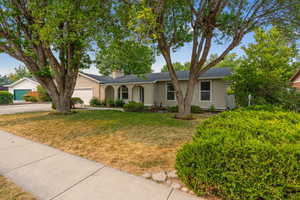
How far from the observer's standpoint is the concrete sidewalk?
2.06 metres

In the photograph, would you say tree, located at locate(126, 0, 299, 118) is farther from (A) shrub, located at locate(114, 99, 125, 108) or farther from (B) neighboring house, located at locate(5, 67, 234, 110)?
(A) shrub, located at locate(114, 99, 125, 108)

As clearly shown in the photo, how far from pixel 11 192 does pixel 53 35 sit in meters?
6.13

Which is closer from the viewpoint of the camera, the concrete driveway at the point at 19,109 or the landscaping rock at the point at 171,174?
the landscaping rock at the point at 171,174

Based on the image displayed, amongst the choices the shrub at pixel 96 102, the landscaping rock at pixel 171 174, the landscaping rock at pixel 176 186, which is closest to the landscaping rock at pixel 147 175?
the landscaping rock at pixel 171 174

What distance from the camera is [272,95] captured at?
5945 millimetres

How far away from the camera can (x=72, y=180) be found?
2.40 m

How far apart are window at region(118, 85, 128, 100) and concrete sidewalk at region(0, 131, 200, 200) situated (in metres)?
12.2

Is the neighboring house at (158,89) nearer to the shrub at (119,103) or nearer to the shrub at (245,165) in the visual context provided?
the shrub at (119,103)

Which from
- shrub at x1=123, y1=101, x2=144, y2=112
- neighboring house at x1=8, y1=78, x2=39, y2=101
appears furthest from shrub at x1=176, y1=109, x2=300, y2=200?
neighboring house at x1=8, y1=78, x2=39, y2=101

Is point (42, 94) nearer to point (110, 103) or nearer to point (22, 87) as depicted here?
point (22, 87)

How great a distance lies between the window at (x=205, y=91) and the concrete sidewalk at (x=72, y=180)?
412 inches

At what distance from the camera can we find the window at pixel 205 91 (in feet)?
37.9

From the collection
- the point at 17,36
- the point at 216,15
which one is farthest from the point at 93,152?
the point at 17,36

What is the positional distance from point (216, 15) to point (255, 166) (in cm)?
722
